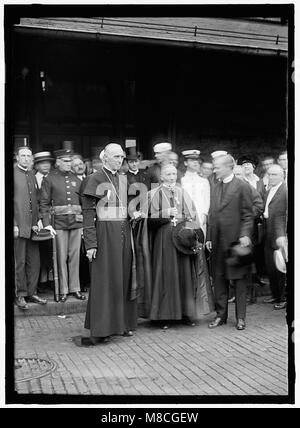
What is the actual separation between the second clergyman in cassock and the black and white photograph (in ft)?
0.05

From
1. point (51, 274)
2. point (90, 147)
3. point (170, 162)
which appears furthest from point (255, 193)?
point (51, 274)

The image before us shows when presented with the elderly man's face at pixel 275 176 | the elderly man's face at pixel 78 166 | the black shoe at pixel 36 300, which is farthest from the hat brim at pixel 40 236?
the elderly man's face at pixel 275 176

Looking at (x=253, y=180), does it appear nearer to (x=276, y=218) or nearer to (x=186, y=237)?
(x=186, y=237)

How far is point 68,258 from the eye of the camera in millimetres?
7383

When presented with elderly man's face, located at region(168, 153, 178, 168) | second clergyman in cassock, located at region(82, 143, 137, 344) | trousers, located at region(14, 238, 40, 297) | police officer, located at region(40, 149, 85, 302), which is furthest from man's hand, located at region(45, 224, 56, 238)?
elderly man's face, located at region(168, 153, 178, 168)

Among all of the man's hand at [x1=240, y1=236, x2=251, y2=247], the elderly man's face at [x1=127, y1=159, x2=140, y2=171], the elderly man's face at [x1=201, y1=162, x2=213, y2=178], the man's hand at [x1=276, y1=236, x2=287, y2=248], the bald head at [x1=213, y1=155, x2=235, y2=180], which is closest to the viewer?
the man's hand at [x1=276, y1=236, x2=287, y2=248]

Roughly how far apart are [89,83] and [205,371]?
4.22 metres

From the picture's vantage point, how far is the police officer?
716 centimetres

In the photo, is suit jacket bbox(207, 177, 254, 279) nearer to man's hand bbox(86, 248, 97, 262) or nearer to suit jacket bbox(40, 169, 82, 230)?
man's hand bbox(86, 248, 97, 262)

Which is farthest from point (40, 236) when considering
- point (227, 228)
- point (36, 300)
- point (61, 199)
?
point (227, 228)

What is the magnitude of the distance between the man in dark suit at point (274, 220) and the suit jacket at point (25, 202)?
8.86ft

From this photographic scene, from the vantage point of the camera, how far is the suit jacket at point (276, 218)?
5.41 metres

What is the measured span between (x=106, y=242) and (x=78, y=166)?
68.3 inches

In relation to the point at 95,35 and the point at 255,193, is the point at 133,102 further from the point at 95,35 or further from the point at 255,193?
the point at 255,193
